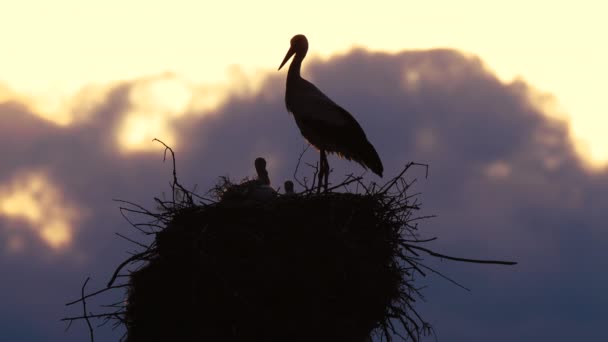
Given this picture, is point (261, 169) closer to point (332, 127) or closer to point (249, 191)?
point (332, 127)

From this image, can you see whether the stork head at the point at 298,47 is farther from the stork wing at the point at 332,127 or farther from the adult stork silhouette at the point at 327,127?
the stork wing at the point at 332,127

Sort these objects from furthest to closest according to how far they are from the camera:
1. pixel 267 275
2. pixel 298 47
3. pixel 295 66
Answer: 1. pixel 298 47
2. pixel 295 66
3. pixel 267 275

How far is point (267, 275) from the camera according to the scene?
9547 mm

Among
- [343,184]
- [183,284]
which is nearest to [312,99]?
[343,184]

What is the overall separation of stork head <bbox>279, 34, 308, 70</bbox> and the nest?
435cm

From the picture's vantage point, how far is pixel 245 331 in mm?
9320

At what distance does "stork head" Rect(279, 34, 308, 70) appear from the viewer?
577 inches

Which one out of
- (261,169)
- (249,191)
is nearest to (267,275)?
(249,191)

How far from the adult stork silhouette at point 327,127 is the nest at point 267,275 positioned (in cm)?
312

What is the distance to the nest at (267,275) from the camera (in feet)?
30.9

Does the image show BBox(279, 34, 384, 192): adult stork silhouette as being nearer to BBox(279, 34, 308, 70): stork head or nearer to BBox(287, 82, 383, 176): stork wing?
BBox(287, 82, 383, 176): stork wing

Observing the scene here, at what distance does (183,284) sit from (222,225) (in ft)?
2.13

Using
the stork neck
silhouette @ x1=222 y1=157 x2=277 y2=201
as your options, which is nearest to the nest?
silhouette @ x1=222 y1=157 x2=277 y2=201

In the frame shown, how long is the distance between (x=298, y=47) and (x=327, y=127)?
4.87ft
